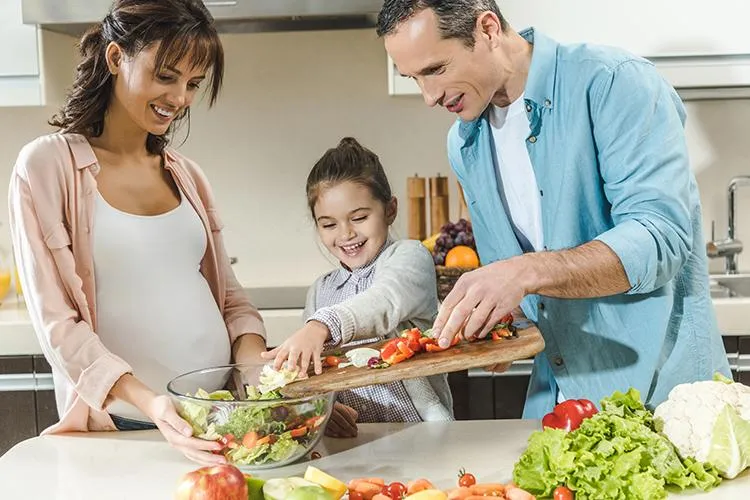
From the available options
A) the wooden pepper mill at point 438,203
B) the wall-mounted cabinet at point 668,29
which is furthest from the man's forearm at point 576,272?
the wooden pepper mill at point 438,203

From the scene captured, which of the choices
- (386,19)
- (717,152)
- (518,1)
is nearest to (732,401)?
(386,19)

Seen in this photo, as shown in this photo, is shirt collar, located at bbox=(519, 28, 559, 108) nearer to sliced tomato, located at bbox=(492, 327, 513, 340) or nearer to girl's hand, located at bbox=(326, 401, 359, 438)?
sliced tomato, located at bbox=(492, 327, 513, 340)

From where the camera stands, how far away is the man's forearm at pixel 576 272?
4.98ft

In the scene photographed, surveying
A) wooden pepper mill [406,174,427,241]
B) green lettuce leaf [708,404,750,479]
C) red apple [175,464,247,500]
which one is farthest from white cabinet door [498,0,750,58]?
red apple [175,464,247,500]

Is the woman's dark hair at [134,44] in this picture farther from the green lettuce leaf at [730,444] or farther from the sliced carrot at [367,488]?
the green lettuce leaf at [730,444]

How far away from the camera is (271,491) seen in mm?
1262

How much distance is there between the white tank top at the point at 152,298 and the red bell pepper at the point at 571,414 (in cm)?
70

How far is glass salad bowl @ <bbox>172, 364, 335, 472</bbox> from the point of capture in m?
1.42

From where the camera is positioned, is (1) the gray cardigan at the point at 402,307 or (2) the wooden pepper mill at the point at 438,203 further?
(2) the wooden pepper mill at the point at 438,203

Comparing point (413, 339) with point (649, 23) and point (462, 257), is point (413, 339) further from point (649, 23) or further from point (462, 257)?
point (649, 23)

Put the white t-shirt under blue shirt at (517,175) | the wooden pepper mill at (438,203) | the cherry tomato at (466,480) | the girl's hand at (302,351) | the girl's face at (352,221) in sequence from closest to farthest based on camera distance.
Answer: the cherry tomato at (466,480), the girl's hand at (302,351), the white t-shirt under blue shirt at (517,175), the girl's face at (352,221), the wooden pepper mill at (438,203)

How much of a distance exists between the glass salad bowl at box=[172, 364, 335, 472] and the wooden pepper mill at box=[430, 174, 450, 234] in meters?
1.63

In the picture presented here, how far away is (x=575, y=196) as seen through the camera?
5.59 feet

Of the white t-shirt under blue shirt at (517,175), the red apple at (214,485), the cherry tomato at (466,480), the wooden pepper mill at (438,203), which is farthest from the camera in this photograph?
the wooden pepper mill at (438,203)
